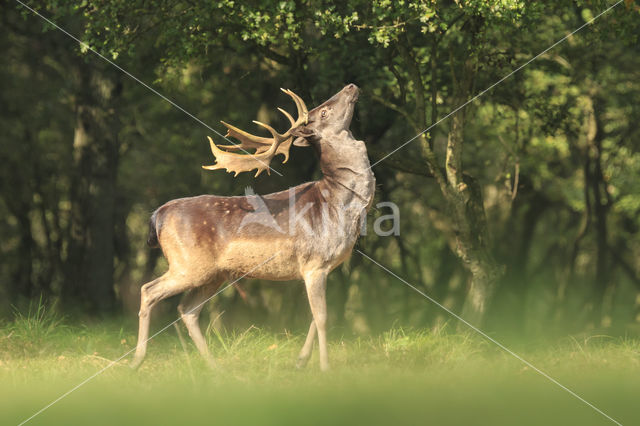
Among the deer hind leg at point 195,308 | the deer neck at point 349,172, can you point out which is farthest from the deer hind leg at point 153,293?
the deer neck at point 349,172

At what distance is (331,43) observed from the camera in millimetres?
14195

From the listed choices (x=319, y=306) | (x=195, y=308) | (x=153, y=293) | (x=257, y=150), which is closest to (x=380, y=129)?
(x=257, y=150)

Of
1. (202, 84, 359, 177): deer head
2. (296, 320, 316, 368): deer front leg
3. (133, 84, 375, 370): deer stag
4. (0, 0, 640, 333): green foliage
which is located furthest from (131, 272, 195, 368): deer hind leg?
(0, 0, 640, 333): green foliage

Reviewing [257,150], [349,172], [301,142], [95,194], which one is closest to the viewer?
[349,172]

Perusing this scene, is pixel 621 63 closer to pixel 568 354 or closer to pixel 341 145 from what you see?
pixel 568 354

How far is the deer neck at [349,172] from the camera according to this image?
948cm

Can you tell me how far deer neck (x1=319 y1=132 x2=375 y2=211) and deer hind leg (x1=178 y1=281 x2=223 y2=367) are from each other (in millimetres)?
1855

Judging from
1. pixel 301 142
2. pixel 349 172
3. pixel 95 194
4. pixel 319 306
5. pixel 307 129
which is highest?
pixel 307 129

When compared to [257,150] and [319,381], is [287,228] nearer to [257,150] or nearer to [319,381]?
[257,150]

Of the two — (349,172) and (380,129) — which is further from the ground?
(380,129)

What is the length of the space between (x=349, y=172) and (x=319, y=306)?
1.56m

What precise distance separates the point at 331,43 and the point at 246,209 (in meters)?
5.45

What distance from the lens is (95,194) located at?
608 inches

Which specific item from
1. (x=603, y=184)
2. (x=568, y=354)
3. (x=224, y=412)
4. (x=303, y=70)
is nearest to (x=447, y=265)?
(x=603, y=184)
